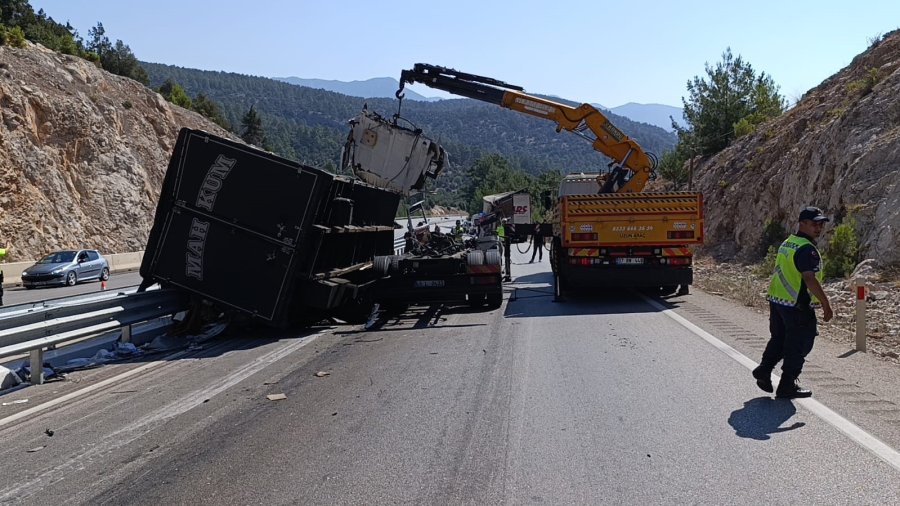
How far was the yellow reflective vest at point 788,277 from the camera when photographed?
22.7 feet

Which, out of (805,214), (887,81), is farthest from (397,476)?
(887,81)

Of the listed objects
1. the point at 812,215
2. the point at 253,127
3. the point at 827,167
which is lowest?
the point at 812,215

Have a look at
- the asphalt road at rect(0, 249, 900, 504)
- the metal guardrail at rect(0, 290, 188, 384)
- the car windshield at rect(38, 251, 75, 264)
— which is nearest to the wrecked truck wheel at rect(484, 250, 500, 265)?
the asphalt road at rect(0, 249, 900, 504)

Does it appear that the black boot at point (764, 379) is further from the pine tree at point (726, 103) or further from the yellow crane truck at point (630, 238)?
the pine tree at point (726, 103)

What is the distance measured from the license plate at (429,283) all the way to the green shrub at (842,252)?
26.3 feet

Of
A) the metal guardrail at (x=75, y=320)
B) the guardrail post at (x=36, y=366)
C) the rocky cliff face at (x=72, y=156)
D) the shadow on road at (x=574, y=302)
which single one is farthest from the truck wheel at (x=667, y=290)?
the rocky cliff face at (x=72, y=156)

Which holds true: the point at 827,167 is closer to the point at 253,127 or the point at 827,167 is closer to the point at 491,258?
the point at 491,258

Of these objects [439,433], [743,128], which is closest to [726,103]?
[743,128]

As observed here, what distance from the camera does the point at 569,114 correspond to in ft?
60.0

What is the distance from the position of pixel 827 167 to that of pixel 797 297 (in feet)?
49.8

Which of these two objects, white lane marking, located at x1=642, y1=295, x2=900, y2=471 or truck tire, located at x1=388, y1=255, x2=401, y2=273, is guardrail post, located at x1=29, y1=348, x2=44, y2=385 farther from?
white lane marking, located at x1=642, y1=295, x2=900, y2=471

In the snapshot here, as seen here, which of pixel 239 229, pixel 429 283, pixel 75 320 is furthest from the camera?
pixel 429 283

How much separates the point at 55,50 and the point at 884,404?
51895 millimetres

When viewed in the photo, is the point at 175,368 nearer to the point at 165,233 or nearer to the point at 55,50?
the point at 165,233
